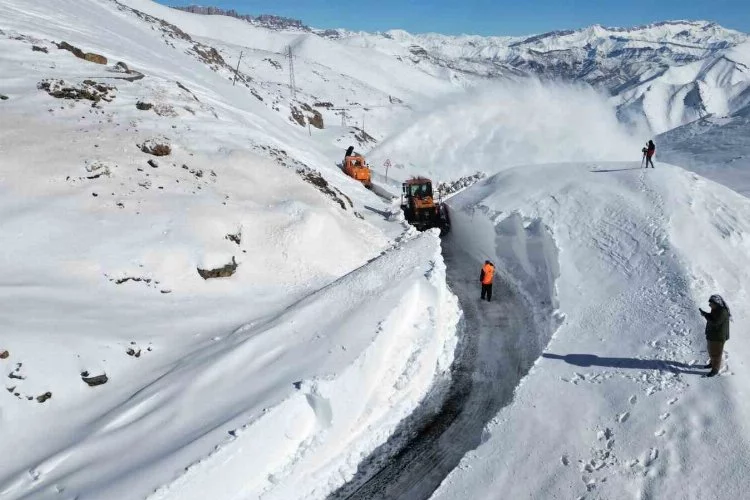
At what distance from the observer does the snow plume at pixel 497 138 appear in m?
44.2

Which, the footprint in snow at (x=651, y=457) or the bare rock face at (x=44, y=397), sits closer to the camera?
the footprint in snow at (x=651, y=457)

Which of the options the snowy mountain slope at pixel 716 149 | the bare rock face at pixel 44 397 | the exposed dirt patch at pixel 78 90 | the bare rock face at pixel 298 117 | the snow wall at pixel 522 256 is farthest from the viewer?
the bare rock face at pixel 298 117

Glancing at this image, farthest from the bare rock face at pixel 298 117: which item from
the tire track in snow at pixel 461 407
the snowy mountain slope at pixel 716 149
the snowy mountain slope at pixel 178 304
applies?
the tire track in snow at pixel 461 407

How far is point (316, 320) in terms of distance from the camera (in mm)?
11258

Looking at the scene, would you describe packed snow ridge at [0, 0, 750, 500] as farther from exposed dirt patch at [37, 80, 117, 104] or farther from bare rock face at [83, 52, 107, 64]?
bare rock face at [83, 52, 107, 64]

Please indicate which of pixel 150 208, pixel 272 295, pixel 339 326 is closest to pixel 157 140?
pixel 150 208

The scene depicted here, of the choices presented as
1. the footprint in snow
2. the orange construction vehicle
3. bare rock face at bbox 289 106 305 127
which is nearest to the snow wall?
the footprint in snow

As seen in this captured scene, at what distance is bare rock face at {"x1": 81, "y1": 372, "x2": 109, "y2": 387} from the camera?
Answer: 895 centimetres

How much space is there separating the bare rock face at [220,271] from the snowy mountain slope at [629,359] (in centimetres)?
790

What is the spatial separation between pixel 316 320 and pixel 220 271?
3599mm

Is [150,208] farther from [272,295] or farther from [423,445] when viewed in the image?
[423,445]

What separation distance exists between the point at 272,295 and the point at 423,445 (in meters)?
6.31

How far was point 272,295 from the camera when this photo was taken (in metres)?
13.5

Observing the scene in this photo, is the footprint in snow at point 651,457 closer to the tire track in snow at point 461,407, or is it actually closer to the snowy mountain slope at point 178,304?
the tire track in snow at point 461,407
